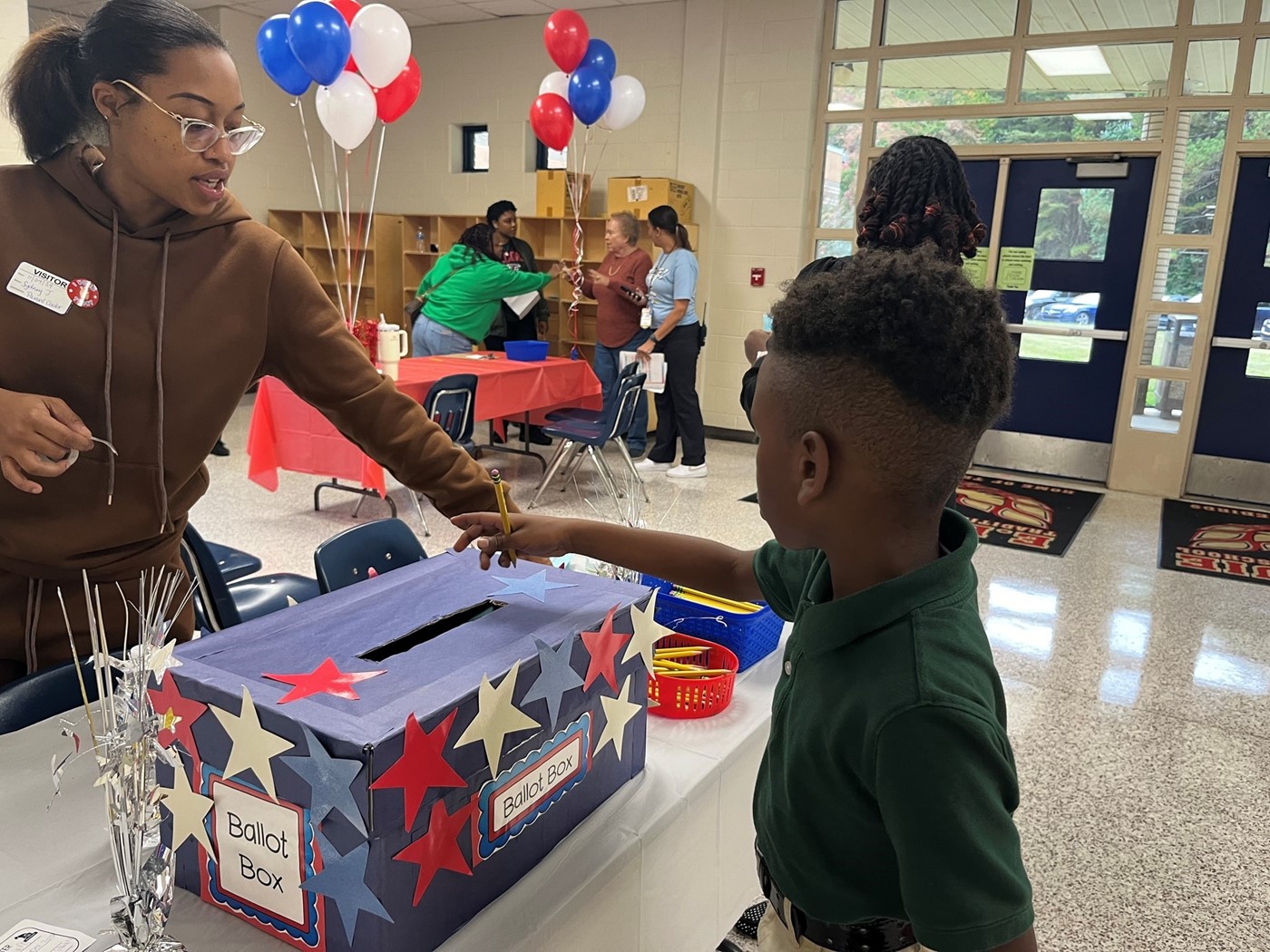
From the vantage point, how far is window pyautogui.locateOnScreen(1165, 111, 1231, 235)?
5707mm

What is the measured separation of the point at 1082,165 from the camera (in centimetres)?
609

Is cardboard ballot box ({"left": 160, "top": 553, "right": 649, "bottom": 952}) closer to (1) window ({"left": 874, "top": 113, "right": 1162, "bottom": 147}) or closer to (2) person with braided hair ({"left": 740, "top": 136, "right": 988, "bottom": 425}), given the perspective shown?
(2) person with braided hair ({"left": 740, "top": 136, "right": 988, "bottom": 425})

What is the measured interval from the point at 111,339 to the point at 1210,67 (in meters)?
Answer: 6.58

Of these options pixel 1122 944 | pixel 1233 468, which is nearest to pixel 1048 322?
pixel 1233 468

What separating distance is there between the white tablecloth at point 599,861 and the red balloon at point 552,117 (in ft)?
17.4

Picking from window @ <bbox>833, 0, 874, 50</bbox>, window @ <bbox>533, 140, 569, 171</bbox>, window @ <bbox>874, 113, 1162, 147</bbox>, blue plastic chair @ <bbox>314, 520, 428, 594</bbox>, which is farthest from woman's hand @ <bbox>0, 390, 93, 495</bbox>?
window @ <bbox>533, 140, 569, 171</bbox>

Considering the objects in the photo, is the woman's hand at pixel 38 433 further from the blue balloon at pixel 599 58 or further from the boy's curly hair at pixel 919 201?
the blue balloon at pixel 599 58

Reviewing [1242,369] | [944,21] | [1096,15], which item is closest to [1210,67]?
[1096,15]

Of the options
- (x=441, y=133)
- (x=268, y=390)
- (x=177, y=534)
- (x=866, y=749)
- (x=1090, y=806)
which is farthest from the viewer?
(x=441, y=133)

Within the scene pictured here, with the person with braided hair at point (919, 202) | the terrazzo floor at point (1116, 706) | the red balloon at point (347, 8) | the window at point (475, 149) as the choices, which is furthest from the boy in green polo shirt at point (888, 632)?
the window at point (475, 149)

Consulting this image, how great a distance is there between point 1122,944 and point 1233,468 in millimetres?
5093

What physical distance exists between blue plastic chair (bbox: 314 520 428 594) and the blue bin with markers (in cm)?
46

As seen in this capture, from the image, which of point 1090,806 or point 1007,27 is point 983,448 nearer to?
point 1007,27

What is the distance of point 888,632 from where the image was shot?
0.82m
